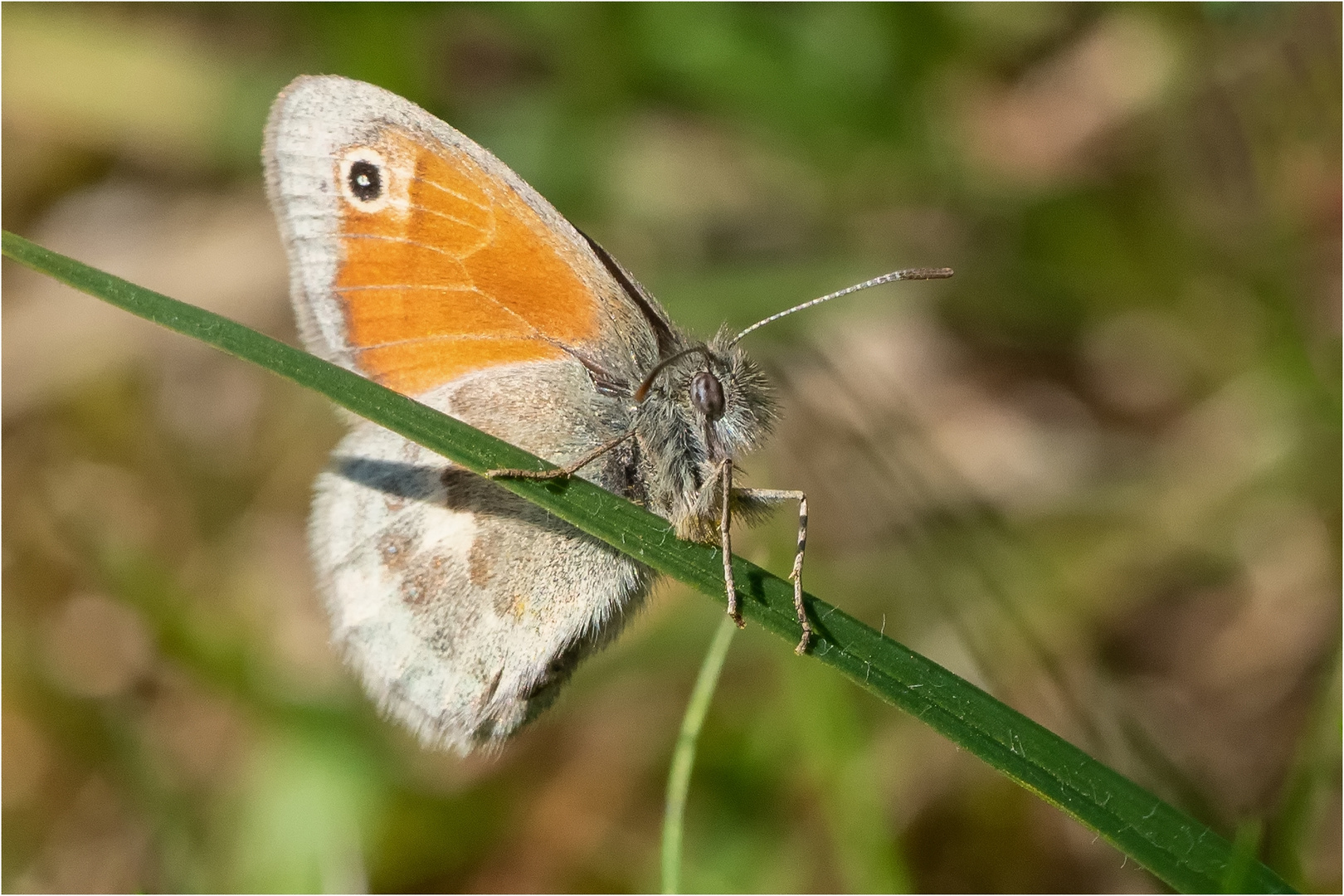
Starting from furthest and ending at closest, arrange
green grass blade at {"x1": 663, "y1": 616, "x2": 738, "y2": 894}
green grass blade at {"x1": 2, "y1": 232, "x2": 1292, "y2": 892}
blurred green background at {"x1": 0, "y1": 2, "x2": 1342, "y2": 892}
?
blurred green background at {"x1": 0, "y1": 2, "x2": 1342, "y2": 892} → green grass blade at {"x1": 663, "y1": 616, "x2": 738, "y2": 894} → green grass blade at {"x1": 2, "y1": 232, "x2": 1292, "y2": 892}

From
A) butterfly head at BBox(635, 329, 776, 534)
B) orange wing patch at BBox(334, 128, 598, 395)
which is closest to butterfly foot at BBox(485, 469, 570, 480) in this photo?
butterfly head at BBox(635, 329, 776, 534)

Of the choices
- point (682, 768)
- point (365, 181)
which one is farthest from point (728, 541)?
point (365, 181)

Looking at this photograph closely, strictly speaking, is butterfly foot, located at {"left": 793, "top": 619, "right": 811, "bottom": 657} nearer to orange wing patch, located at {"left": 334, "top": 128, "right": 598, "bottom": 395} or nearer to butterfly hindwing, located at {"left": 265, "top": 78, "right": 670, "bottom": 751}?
butterfly hindwing, located at {"left": 265, "top": 78, "right": 670, "bottom": 751}

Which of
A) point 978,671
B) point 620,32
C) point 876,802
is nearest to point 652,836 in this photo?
point 876,802

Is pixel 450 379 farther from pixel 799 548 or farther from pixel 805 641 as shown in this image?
pixel 805 641

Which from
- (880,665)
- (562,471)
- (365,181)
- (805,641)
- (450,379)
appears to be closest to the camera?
(880,665)

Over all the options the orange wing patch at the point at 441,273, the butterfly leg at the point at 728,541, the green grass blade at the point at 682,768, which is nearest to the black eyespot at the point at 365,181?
the orange wing patch at the point at 441,273
